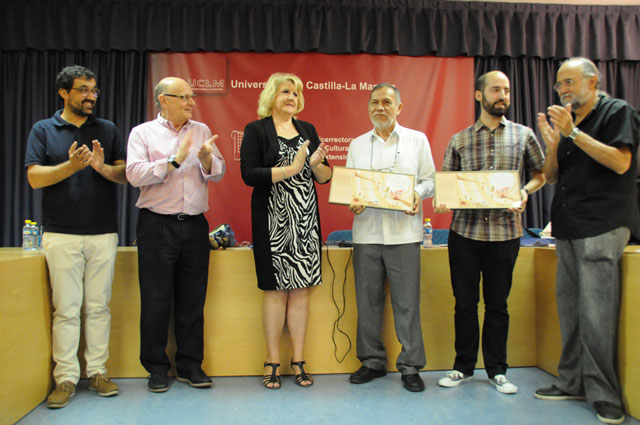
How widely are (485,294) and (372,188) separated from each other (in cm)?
85

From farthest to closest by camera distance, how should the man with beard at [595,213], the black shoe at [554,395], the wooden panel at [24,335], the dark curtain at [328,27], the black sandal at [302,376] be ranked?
the dark curtain at [328,27] < the black sandal at [302,376] < the black shoe at [554,395] < the man with beard at [595,213] < the wooden panel at [24,335]

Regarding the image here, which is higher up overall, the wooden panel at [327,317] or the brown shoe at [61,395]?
the wooden panel at [327,317]

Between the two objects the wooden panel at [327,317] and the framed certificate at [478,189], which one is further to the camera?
the wooden panel at [327,317]

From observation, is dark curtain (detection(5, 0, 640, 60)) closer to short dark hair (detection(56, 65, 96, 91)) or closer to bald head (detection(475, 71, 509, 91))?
short dark hair (detection(56, 65, 96, 91))

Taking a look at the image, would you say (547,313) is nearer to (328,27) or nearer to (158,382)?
(158,382)

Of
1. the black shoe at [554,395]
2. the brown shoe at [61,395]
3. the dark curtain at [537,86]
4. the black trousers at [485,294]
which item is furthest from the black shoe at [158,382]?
the dark curtain at [537,86]

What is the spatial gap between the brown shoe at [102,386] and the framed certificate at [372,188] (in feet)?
4.98

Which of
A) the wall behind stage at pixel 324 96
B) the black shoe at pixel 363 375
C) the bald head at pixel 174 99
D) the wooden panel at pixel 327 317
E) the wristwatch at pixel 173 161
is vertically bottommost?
the black shoe at pixel 363 375

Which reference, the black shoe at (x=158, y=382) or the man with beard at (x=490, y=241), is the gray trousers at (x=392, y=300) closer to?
the man with beard at (x=490, y=241)

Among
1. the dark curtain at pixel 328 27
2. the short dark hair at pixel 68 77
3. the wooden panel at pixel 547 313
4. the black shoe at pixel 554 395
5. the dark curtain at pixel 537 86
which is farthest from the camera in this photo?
the dark curtain at pixel 537 86

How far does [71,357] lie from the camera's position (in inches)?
94.2

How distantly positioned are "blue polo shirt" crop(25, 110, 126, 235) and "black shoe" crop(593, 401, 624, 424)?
2619 millimetres

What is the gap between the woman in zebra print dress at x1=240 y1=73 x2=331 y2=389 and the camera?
98.7 inches

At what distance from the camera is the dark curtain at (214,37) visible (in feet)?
15.8
